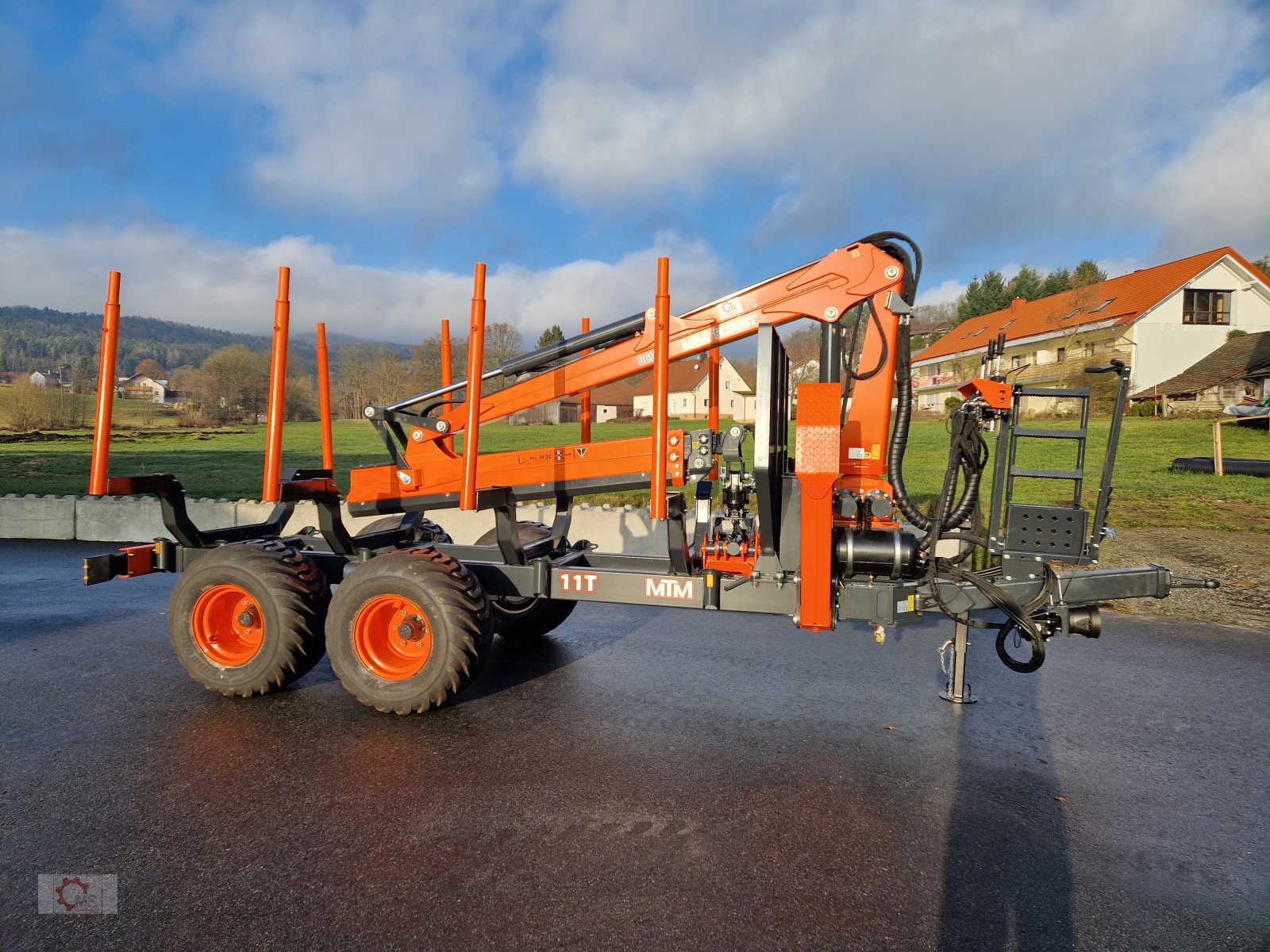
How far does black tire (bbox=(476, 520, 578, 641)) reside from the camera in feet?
22.0

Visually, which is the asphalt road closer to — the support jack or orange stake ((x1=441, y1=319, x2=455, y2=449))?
the support jack

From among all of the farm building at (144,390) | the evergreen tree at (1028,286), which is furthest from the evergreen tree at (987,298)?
the farm building at (144,390)

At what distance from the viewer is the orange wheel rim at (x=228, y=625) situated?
5281mm

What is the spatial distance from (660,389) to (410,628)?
6.98 ft

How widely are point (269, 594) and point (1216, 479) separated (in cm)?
1564

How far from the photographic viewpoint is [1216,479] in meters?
14.3

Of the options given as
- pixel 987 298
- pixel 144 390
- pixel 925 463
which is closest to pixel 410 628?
pixel 925 463

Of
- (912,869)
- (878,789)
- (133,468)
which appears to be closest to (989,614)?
(878,789)

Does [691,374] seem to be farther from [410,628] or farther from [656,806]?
[656,806]

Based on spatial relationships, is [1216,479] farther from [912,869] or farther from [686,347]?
[912,869]

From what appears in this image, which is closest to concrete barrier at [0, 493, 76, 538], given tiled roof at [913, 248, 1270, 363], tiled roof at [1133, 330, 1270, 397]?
tiled roof at [1133, 330, 1270, 397]

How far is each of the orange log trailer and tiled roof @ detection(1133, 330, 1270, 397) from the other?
33175 mm

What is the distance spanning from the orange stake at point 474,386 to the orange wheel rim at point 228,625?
159 cm

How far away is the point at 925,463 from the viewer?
771 inches
